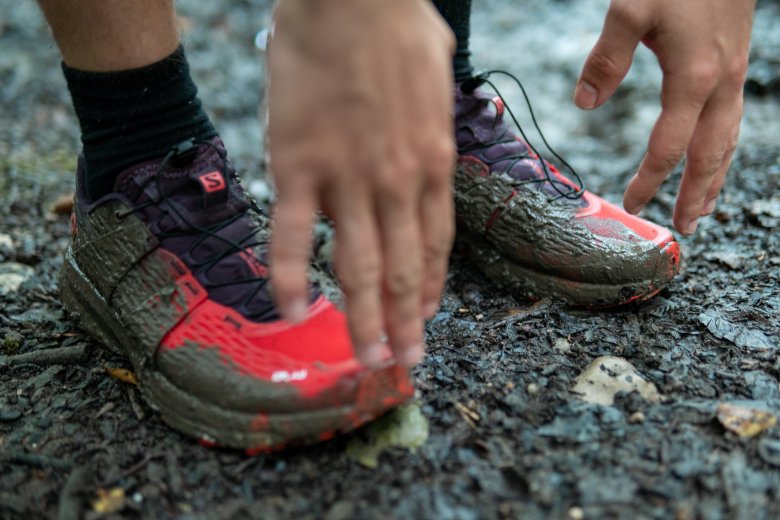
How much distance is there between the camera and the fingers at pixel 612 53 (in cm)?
137

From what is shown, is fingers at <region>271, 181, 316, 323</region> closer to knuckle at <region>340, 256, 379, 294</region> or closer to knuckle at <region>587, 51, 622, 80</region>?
knuckle at <region>340, 256, 379, 294</region>

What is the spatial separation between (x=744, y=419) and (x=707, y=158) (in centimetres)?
60

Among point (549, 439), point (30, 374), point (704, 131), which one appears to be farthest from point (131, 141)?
point (704, 131)

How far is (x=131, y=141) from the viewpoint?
1.50 m

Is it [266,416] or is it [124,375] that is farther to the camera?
[124,375]

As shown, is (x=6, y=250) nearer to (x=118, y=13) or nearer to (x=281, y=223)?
(x=118, y=13)

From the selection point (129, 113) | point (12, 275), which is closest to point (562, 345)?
point (129, 113)

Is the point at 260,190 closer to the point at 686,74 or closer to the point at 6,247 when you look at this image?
the point at 6,247

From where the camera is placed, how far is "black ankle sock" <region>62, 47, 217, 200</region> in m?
1.46

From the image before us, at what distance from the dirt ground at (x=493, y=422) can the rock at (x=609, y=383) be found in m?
0.02

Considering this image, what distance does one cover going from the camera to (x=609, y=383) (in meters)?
1.47

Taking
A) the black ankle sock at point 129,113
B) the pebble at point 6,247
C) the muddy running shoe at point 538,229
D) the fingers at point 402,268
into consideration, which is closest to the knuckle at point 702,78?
the muddy running shoe at point 538,229

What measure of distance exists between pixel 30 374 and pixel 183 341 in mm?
554

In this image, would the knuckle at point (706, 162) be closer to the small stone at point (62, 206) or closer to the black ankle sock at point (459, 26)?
the black ankle sock at point (459, 26)
